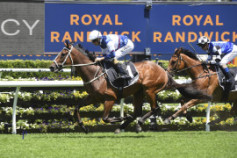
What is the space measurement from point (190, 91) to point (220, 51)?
0.83m

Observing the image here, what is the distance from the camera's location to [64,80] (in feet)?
31.6

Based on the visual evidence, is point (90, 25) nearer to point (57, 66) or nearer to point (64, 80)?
point (64, 80)

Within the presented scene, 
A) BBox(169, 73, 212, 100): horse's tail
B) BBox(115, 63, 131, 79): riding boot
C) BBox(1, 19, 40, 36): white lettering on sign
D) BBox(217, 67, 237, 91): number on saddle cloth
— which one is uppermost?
BBox(1, 19, 40, 36): white lettering on sign

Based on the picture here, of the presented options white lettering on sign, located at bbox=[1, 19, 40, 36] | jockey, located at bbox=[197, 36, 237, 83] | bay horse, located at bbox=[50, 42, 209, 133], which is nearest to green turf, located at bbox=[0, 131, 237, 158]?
bay horse, located at bbox=[50, 42, 209, 133]

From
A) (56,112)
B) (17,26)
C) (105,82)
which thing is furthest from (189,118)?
(17,26)

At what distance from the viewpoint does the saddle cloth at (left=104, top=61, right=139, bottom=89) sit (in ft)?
28.3

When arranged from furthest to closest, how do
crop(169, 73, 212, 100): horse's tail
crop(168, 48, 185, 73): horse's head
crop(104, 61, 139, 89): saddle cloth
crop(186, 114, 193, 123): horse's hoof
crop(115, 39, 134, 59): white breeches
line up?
crop(168, 48, 185, 73): horse's head, crop(186, 114, 193, 123): horse's hoof, crop(169, 73, 212, 100): horse's tail, crop(115, 39, 134, 59): white breeches, crop(104, 61, 139, 89): saddle cloth

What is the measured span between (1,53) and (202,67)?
23.7 feet

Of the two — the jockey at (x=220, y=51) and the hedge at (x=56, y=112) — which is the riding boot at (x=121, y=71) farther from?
the jockey at (x=220, y=51)

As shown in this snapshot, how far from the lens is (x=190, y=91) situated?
9430mm

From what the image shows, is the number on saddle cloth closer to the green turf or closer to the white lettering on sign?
the green turf

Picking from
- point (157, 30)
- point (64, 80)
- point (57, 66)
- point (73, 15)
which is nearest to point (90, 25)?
point (73, 15)

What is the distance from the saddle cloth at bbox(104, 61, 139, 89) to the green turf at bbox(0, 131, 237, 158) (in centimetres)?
78

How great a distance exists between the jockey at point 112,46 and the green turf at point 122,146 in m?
1.05
